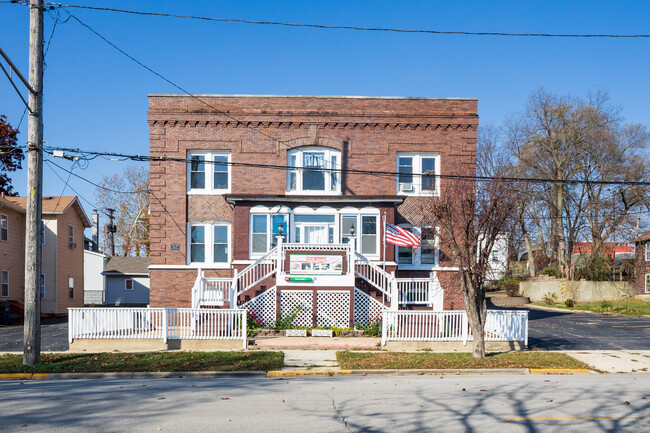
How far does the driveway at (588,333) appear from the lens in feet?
60.8

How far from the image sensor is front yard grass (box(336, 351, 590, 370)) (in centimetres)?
1466

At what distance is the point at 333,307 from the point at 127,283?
34.3m

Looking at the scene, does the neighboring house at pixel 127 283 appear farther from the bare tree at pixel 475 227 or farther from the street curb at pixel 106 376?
the bare tree at pixel 475 227

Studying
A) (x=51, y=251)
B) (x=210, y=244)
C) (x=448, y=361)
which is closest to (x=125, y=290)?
(x=51, y=251)

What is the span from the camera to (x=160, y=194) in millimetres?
24391

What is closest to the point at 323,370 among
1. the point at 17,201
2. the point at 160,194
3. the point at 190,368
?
the point at 190,368

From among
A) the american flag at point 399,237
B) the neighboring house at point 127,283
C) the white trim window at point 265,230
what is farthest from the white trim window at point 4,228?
the american flag at point 399,237

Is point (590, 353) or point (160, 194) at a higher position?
point (160, 194)

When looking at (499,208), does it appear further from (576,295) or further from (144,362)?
(576,295)

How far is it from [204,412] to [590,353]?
42.1ft

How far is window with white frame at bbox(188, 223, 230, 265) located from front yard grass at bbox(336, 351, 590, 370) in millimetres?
9552

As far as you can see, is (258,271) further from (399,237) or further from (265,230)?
(399,237)

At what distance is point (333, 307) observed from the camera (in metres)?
20.8

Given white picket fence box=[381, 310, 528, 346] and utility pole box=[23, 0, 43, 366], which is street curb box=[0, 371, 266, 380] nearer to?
utility pole box=[23, 0, 43, 366]
